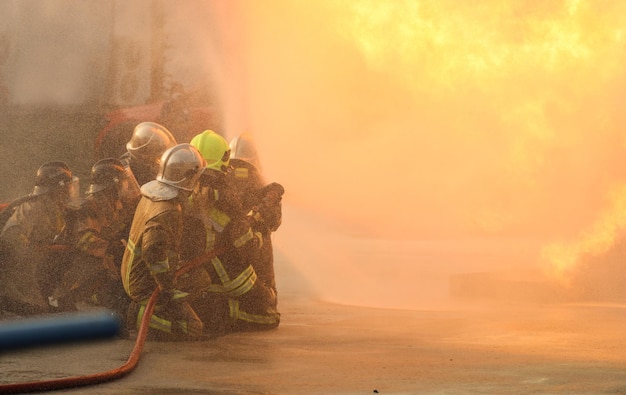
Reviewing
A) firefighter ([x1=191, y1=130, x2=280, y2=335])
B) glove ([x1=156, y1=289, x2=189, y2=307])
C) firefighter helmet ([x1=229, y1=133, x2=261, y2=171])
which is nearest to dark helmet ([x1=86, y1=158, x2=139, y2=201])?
firefighter helmet ([x1=229, y1=133, x2=261, y2=171])

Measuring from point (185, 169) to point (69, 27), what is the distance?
15572mm

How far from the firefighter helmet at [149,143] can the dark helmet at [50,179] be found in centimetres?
67

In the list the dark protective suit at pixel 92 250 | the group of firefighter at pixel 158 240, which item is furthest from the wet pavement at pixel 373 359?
the dark protective suit at pixel 92 250

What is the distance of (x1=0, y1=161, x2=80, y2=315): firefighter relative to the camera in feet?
29.9

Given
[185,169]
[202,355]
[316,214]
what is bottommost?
[202,355]

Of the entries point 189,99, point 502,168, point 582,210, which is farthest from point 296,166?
point 582,210

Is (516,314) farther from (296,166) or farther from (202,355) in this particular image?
(296,166)

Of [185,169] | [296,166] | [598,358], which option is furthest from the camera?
[296,166]

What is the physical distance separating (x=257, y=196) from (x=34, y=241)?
2013mm

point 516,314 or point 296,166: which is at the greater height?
point 296,166

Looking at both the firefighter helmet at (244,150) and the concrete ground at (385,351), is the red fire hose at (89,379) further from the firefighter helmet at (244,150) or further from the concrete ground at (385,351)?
the firefighter helmet at (244,150)

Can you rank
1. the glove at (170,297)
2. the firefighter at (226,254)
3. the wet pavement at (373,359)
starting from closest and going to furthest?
the wet pavement at (373,359), the glove at (170,297), the firefighter at (226,254)

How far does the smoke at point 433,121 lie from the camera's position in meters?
14.3

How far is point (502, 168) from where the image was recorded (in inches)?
632
